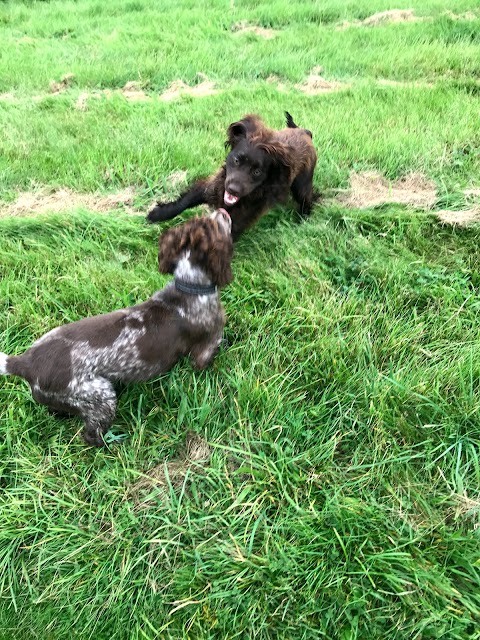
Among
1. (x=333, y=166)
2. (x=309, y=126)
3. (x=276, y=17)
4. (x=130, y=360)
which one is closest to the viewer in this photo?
(x=130, y=360)

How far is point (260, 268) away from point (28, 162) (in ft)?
10.3

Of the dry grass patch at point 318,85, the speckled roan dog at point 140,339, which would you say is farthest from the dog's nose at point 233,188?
the dry grass patch at point 318,85

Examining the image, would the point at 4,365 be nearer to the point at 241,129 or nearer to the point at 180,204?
the point at 180,204

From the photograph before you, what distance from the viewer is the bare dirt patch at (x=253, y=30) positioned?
7.90m

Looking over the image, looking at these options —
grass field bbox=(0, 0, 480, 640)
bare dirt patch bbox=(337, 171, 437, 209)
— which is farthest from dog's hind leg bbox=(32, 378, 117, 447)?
bare dirt patch bbox=(337, 171, 437, 209)

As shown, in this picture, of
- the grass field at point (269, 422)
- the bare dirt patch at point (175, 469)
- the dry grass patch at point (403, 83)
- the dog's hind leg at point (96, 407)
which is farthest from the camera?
the dry grass patch at point (403, 83)

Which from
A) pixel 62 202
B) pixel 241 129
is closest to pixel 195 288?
pixel 241 129

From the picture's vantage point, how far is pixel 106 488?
2.46m

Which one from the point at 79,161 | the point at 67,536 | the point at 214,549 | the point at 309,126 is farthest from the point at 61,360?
the point at 309,126

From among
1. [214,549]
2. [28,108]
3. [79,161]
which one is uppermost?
[28,108]

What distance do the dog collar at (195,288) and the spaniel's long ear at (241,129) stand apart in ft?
5.77

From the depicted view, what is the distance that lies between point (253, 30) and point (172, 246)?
7.27m

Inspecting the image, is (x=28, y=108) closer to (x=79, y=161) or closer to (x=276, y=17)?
(x=79, y=161)

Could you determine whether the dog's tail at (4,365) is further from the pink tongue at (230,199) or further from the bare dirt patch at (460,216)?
the bare dirt patch at (460,216)
